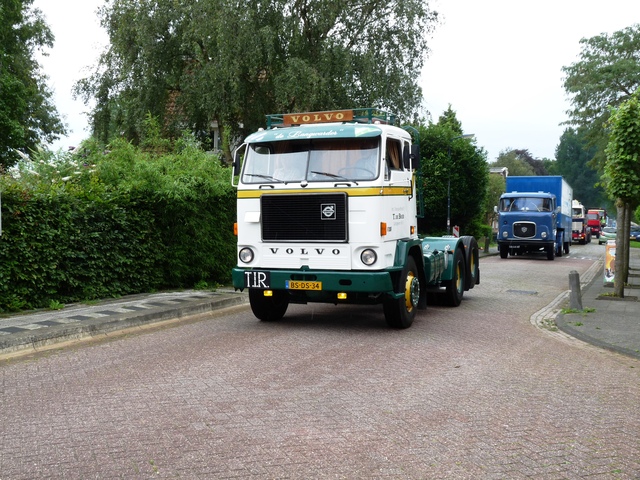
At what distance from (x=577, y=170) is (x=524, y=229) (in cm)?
10504

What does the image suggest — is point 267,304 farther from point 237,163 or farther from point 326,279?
point 237,163

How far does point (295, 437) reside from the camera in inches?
198

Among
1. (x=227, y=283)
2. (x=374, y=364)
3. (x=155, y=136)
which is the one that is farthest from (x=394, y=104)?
(x=374, y=364)

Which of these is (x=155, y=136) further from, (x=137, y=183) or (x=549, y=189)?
(x=549, y=189)

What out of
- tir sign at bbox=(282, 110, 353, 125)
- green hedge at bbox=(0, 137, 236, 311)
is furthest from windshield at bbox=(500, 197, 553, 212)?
tir sign at bbox=(282, 110, 353, 125)

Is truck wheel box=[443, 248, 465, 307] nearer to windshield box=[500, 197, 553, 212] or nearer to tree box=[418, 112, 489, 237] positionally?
windshield box=[500, 197, 553, 212]

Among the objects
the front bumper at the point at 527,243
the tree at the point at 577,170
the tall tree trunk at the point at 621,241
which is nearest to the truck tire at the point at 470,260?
the tall tree trunk at the point at 621,241

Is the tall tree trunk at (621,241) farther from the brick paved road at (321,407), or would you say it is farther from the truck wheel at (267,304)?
the truck wheel at (267,304)

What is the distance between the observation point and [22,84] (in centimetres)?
3350

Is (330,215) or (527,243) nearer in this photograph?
(330,215)

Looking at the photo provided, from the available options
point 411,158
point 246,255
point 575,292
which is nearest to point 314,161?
point 411,158

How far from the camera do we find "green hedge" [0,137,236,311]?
10.5 meters

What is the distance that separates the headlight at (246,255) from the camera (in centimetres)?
991

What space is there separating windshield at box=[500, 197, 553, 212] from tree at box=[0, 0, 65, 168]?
21329mm
